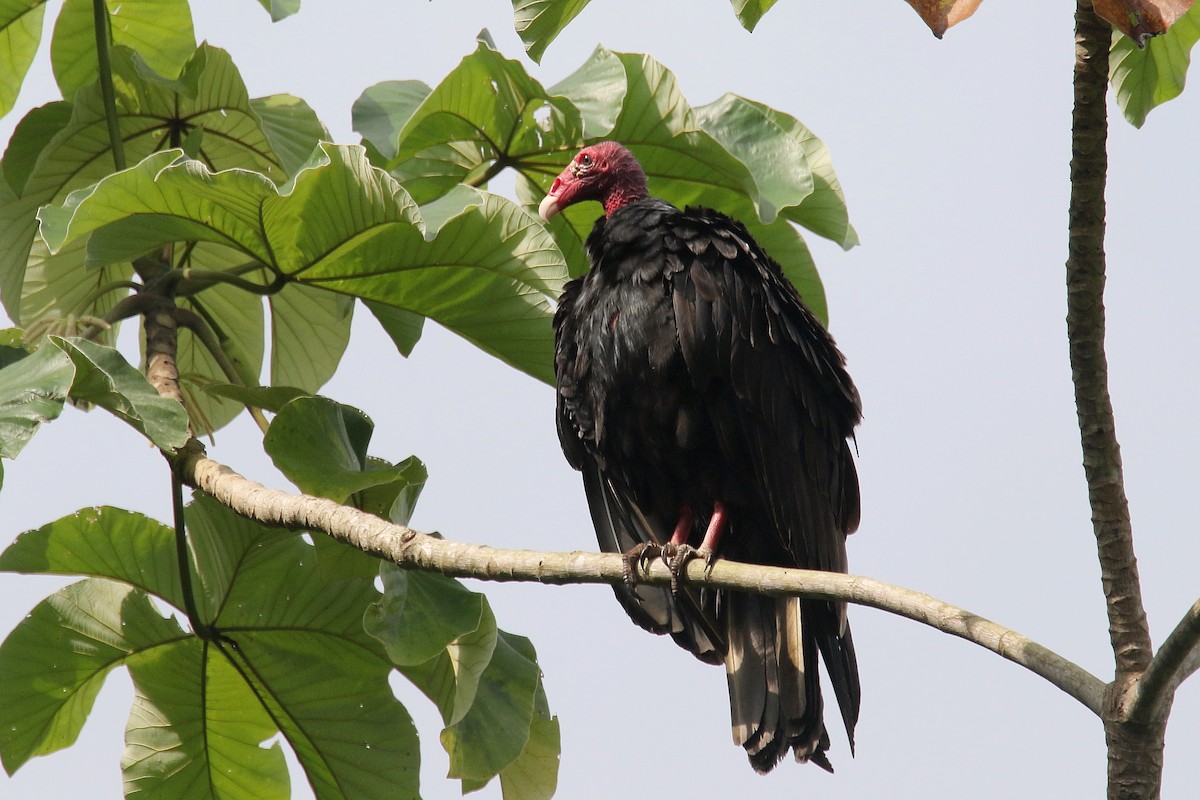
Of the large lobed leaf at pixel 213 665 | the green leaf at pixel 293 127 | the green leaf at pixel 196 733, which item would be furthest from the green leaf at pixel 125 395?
the green leaf at pixel 293 127

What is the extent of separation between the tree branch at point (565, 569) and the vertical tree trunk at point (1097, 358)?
0.39ft

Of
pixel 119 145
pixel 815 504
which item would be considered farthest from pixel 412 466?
pixel 119 145

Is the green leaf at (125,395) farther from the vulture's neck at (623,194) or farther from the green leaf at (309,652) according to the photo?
the vulture's neck at (623,194)

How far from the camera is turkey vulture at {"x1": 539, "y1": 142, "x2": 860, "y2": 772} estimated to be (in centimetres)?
319

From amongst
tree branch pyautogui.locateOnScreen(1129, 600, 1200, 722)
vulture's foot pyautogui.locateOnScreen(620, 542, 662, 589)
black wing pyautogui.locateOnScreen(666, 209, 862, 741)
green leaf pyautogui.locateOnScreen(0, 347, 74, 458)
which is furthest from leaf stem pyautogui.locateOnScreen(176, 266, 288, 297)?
tree branch pyautogui.locateOnScreen(1129, 600, 1200, 722)

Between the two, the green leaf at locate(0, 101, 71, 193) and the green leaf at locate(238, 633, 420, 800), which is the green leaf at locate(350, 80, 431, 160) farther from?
the green leaf at locate(238, 633, 420, 800)

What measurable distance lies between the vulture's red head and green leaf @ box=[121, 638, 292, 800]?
5.33ft

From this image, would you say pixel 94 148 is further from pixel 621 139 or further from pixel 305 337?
pixel 621 139

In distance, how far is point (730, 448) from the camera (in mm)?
3207

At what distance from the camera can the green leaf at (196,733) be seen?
339 centimetres

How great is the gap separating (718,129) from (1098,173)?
1961mm

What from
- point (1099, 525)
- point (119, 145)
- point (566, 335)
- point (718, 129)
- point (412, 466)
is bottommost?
point (1099, 525)

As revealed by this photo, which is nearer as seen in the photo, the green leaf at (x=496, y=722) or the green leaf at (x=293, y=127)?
the green leaf at (x=496, y=722)

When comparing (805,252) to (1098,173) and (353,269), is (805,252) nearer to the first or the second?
(353,269)
